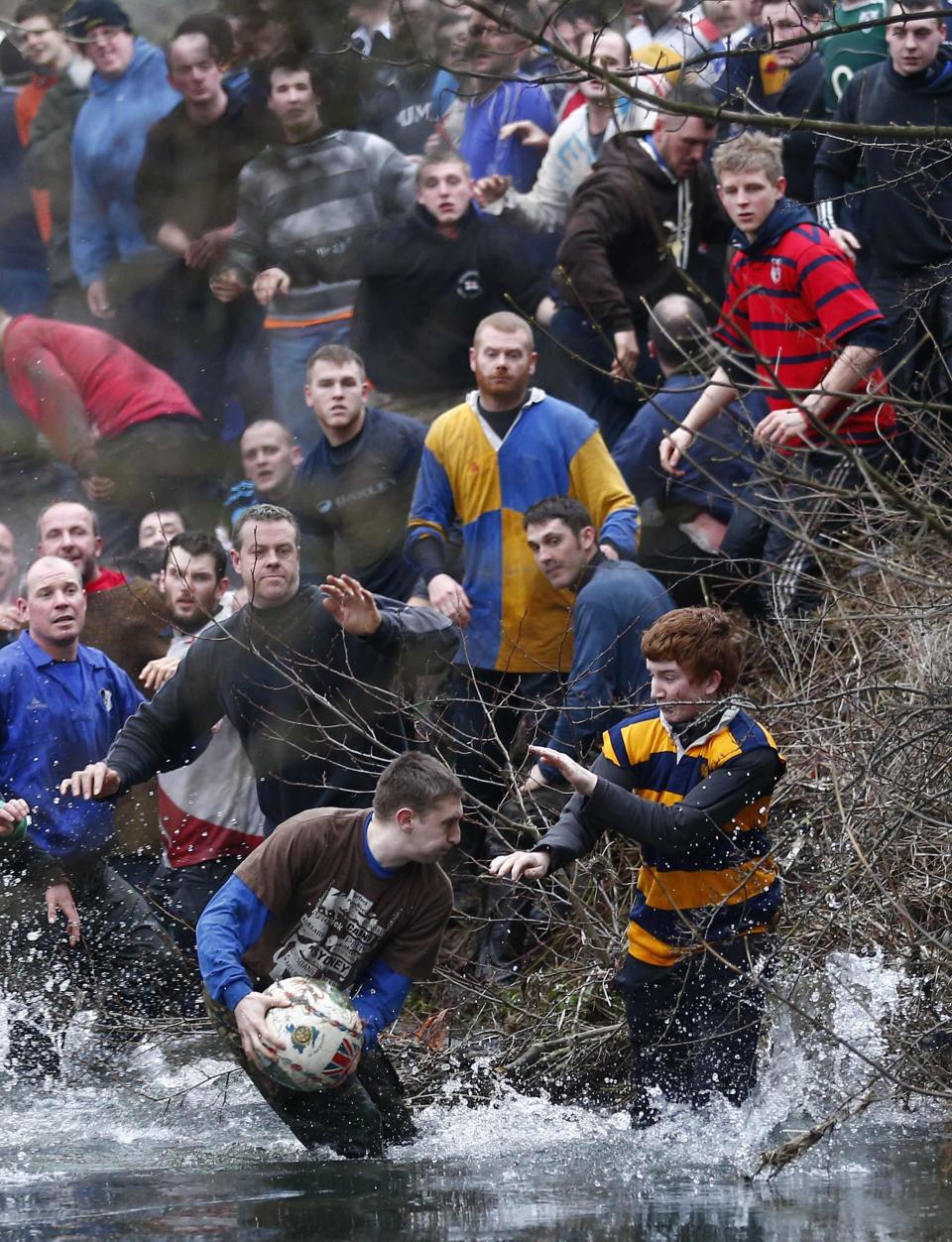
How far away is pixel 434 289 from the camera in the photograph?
372 inches

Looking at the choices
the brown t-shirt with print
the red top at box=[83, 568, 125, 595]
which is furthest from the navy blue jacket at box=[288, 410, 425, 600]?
the brown t-shirt with print

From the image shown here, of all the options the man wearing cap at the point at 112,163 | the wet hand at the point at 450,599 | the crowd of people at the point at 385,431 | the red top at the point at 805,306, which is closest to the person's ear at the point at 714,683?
the crowd of people at the point at 385,431

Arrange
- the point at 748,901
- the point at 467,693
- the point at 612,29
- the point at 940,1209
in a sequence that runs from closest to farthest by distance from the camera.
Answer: the point at 940,1209 < the point at 748,901 < the point at 467,693 < the point at 612,29

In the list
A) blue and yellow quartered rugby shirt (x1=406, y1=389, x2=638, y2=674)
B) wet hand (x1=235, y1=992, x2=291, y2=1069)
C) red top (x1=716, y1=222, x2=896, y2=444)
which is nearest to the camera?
wet hand (x1=235, y1=992, x2=291, y2=1069)

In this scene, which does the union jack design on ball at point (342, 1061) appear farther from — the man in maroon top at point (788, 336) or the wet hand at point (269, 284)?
the wet hand at point (269, 284)

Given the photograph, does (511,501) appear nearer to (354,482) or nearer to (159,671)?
(354,482)

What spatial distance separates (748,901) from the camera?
618 centimetres

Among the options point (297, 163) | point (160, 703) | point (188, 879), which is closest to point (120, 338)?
point (297, 163)

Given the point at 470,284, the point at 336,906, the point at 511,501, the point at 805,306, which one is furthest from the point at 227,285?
the point at 336,906

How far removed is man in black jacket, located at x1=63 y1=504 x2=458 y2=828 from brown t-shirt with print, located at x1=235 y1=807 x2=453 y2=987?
126cm

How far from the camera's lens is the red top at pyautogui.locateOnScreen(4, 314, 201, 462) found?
812 cm

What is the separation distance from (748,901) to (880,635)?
2205 mm

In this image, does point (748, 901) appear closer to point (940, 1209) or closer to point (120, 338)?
point (940, 1209)

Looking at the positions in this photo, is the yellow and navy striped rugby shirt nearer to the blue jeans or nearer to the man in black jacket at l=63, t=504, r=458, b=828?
the man in black jacket at l=63, t=504, r=458, b=828
